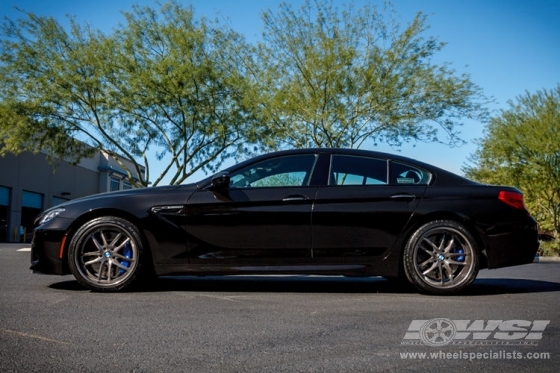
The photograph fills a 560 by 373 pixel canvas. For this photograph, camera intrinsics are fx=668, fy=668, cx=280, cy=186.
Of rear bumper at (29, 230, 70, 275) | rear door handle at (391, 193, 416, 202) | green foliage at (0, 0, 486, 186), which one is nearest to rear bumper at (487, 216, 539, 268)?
rear door handle at (391, 193, 416, 202)

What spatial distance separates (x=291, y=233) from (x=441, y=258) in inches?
54.9

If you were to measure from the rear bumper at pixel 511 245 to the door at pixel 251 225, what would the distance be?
1.70m

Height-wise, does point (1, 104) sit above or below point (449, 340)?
above

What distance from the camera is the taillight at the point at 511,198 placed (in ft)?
20.7

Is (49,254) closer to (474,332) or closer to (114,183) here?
(474,332)

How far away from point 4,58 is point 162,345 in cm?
2469

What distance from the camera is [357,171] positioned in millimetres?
6508

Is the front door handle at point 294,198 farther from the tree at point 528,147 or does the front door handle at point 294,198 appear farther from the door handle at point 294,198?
the tree at point 528,147

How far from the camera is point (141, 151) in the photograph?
2852 centimetres

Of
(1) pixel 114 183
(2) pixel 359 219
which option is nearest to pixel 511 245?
(2) pixel 359 219

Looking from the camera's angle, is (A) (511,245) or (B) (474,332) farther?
(A) (511,245)

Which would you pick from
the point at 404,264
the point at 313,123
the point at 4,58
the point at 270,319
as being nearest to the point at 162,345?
the point at 270,319

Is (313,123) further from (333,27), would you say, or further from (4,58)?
(4,58)

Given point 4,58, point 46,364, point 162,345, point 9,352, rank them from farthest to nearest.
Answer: point 4,58
point 162,345
point 9,352
point 46,364
